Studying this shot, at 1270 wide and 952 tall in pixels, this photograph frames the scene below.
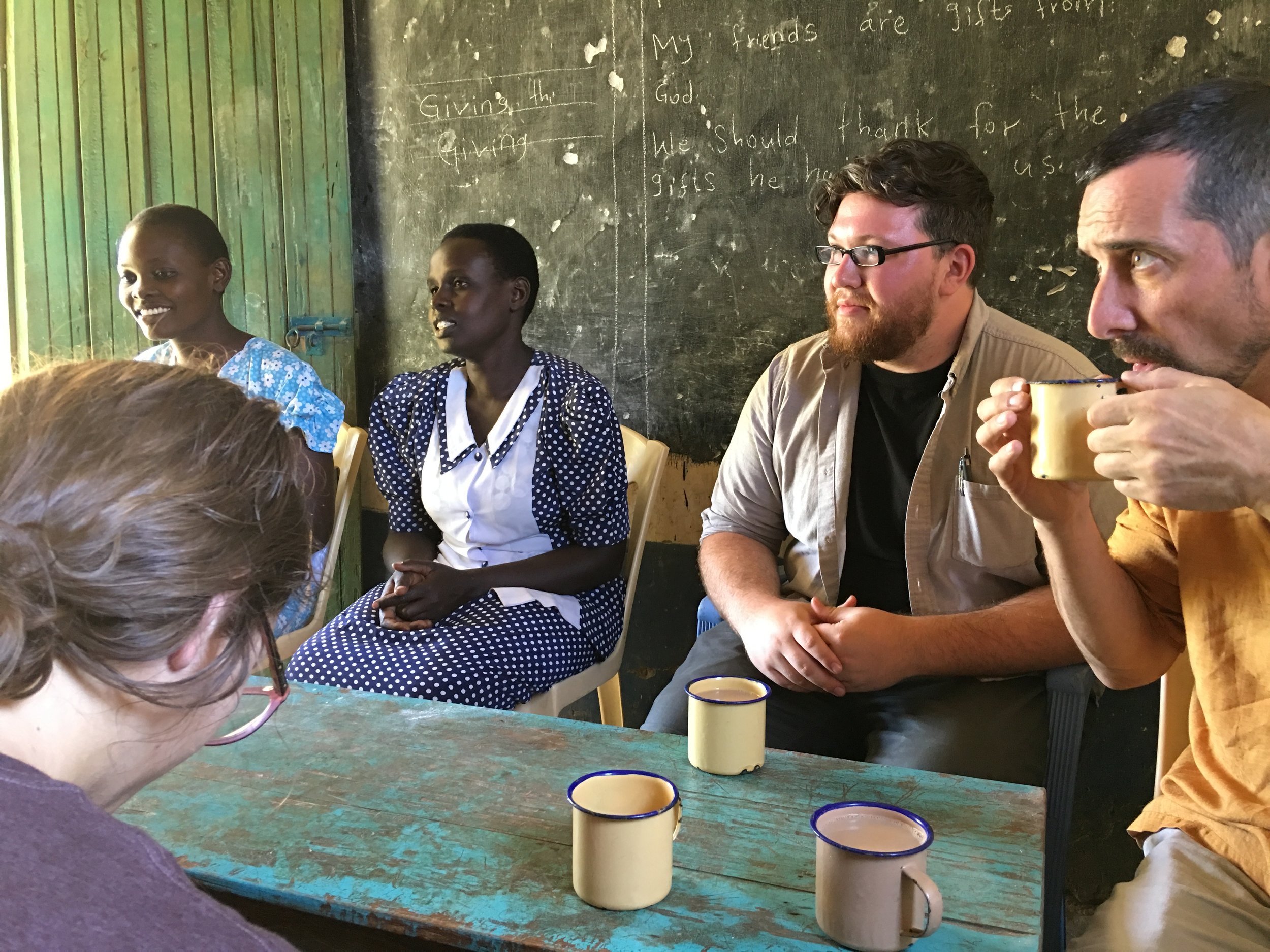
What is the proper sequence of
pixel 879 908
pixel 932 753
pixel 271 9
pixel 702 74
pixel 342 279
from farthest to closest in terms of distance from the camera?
1. pixel 342 279
2. pixel 271 9
3. pixel 702 74
4. pixel 932 753
5. pixel 879 908

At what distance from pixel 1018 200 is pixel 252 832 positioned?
7.76ft

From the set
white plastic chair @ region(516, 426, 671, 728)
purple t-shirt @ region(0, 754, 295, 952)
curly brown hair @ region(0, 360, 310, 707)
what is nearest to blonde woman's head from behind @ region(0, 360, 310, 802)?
curly brown hair @ region(0, 360, 310, 707)

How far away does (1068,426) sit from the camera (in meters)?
1.29

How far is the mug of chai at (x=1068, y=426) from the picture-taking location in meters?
1.27

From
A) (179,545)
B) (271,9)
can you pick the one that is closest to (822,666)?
(179,545)

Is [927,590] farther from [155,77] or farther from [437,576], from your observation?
[155,77]

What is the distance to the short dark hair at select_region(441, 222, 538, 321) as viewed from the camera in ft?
9.04

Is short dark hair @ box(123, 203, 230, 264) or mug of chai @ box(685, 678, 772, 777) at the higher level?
short dark hair @ box(123, 203, 230, 264)

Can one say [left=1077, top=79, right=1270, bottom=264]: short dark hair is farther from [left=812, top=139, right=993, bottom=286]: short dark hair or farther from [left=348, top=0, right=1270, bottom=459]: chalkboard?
[left=348, top=0, right=1270, bottom=459]: chalkboard

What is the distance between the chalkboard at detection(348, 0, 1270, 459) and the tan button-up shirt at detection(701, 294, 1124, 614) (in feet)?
2.23

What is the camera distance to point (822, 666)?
1.90 meters

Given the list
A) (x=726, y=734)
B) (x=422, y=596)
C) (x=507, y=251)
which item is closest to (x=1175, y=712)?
(x=726, y=734)

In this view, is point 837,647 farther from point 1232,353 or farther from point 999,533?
point 1232,353

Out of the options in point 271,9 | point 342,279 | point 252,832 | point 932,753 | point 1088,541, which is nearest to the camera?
point 252,832
